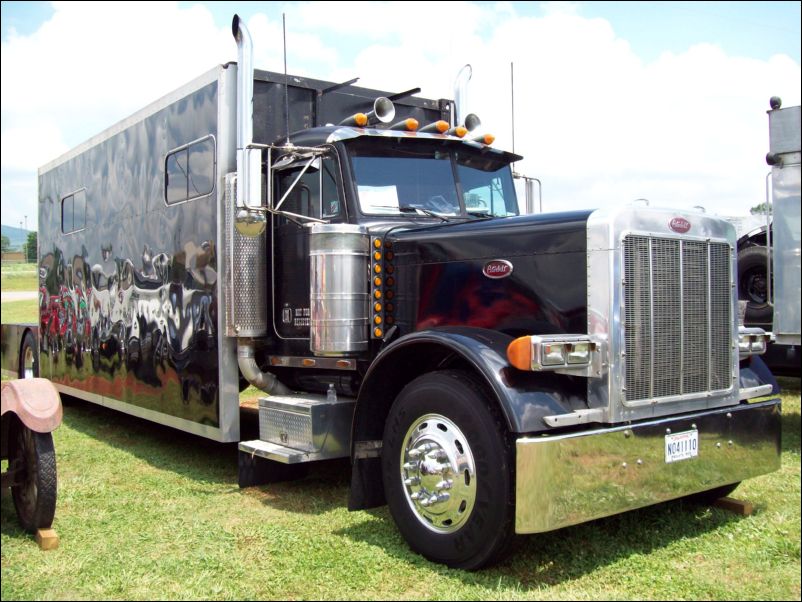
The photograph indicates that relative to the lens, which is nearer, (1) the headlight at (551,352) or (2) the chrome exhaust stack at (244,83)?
(1) the headlight at (551,352)

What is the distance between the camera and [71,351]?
30.8 ft

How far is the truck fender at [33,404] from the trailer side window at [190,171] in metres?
2.24

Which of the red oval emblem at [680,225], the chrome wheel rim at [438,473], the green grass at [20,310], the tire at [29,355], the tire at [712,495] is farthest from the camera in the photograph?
the green grass at [20,310]

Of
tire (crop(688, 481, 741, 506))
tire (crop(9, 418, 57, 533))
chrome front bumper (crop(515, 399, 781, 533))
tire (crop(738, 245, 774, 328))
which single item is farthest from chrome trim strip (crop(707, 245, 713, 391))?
tire (crop(738, 245, 774, 328))

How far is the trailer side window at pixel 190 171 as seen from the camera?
21.3 feet

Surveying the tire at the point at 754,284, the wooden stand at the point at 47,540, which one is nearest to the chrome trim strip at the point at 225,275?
the wooden stand at the point at 47,540

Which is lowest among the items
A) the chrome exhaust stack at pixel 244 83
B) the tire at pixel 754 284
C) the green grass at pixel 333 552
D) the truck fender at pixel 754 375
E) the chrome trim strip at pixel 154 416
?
the green grass at pixel 333 552

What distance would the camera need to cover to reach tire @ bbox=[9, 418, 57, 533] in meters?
4.59

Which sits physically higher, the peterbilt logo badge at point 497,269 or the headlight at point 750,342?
the peterbilt logo badge at point 497,269

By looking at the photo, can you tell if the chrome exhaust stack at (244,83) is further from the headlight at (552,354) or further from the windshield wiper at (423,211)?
the headlight at (552,354)

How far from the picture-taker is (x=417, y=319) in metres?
5.27

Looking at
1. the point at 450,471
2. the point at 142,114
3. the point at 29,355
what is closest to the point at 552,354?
the point at 450,471

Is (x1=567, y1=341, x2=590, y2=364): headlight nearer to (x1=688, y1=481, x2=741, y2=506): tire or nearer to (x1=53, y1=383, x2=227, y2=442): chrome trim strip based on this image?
(x1=688, y1=481, x2=741, y2=506): tire

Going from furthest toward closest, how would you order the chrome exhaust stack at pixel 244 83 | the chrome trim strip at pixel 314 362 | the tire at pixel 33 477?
the chrome exhaust stack at pixel 244 83 < the chrome trim strip at pixel 314 362 < the tire at pixel 33 477
